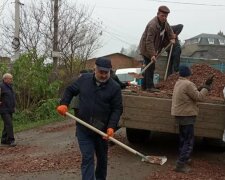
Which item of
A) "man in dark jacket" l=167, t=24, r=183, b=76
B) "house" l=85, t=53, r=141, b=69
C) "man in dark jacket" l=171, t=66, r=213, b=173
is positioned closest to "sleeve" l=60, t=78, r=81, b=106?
"man in dark jacket" l=171, t=66, r=213, b=173

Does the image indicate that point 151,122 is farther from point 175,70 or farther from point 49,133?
point 49,133

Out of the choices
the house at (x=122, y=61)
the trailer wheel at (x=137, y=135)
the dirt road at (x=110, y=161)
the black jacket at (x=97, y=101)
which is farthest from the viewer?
the house at (x=122, y=61)

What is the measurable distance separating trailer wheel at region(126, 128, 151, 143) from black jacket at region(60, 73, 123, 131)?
3.29 meters

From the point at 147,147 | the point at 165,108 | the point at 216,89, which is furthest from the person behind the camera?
the point at 147,147

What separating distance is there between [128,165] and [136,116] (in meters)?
0.80

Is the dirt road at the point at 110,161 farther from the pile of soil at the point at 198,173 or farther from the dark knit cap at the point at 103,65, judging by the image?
the dark knit cap at the point at 103,65

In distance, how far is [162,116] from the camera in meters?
7.97

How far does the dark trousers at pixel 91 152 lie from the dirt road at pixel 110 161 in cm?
76

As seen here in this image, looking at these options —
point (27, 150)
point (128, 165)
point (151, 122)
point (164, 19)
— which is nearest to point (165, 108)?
point (151, 122)

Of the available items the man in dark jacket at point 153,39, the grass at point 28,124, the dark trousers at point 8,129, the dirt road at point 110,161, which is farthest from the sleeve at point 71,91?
the grass at point 28,124

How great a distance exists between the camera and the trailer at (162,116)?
7.70 metres

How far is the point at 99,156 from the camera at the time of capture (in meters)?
6.41

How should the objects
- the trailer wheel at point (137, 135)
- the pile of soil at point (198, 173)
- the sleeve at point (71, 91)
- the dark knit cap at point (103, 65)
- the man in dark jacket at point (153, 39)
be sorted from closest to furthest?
the dark knit cap at point (103, 65) → the sleeve at point (71, 91) → the pile of soil at point (198, 173) → the man in dark jacket at point (153, 39) → the trailer wheel at point (137, 135)

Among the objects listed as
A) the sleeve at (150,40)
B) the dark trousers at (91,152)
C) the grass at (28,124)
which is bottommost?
the grass at (28,124)
